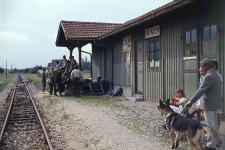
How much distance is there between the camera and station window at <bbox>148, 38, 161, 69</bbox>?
11.0 meters

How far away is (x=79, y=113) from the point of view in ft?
31.2

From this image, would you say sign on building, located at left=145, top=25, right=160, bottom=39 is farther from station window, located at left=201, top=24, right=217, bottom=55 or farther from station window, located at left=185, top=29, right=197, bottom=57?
station window, located at left=201, top=24, right=217, bottom=55

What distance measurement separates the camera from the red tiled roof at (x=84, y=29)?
55.6 ft

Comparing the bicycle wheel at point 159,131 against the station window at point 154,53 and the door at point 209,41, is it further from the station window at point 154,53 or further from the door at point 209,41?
Result: the station window at point 154,53

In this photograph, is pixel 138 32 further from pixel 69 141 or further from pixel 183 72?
pixel 69 141

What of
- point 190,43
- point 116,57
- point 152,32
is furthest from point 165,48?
point 116,57

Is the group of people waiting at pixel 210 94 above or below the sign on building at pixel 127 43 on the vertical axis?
below

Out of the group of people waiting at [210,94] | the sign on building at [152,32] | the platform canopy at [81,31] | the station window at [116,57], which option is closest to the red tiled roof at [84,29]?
the platform canopy at [81,31]

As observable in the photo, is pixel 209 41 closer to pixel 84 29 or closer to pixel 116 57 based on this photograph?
pixel 116 57

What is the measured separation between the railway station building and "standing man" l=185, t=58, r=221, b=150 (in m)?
3.08

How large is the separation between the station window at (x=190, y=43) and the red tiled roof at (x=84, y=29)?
9.00m

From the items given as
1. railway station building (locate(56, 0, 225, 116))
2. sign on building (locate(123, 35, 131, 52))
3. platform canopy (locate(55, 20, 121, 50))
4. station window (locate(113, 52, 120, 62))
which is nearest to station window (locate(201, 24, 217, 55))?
railway station building (locate(56, 0, 225, 116))

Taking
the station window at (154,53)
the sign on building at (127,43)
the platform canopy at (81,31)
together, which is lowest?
the station window at (154,53)

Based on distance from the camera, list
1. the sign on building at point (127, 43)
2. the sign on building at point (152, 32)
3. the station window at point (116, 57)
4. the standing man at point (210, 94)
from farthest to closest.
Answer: the station window at point (116, 57)
the sign on building at point (127, 43)
the sign on building at point (152, 32)
the standing man at point (210, 94)
